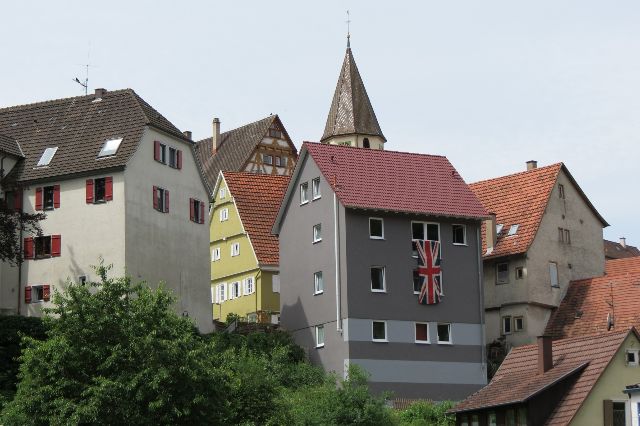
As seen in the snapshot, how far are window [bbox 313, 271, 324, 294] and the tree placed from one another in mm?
20744

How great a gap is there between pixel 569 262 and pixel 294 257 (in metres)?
15.8

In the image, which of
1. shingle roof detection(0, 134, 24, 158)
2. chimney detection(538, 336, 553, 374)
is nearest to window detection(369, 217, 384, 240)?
chimney detection(538, 336, 553, 374)

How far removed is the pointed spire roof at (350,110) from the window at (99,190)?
4090 centimetres

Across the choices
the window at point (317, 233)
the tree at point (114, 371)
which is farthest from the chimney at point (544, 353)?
the window at point (317, 233)

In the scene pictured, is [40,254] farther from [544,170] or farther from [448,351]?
[544,170]

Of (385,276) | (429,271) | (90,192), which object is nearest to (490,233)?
(429,271)

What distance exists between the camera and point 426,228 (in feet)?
263

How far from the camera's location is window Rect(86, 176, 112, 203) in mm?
77688

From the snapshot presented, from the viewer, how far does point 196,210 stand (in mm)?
83312

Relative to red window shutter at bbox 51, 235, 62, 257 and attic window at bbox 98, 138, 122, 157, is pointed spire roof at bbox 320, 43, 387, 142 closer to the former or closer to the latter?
attic window at bbox 98, 138, 122, 157

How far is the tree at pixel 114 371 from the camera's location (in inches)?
2180

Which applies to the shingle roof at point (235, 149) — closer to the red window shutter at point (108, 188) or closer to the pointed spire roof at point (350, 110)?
the pointed spire roof at point (350, 110)

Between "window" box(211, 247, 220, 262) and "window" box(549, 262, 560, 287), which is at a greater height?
"window" box(211, 247, 220, 262)

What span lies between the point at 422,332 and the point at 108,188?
17.0 meters
